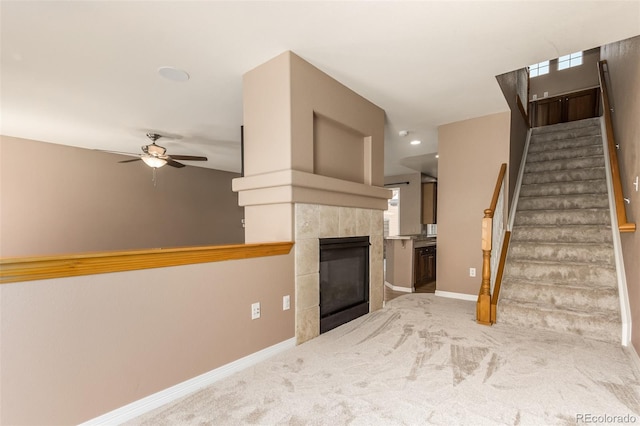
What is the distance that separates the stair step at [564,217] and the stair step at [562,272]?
0.74 metres

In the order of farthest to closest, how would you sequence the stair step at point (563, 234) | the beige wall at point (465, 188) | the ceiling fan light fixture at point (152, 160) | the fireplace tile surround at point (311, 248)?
the ceiling fan light fixture at point (152, 160) → the beige wall at point (465, 188) → the stair step at point (563, 234) → the fireplace tile surround at point (311, 248)

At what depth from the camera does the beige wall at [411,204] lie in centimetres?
740

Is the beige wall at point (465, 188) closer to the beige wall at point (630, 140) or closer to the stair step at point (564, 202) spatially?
the stair step at point (564, 202)

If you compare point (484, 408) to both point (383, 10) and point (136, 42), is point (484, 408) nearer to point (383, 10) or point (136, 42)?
point (383, 10)

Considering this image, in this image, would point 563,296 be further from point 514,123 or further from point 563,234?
point 514,123

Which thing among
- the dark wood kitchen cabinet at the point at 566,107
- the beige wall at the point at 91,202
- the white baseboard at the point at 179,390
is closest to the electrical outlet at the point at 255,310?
the white baseboard at the point at 179,390

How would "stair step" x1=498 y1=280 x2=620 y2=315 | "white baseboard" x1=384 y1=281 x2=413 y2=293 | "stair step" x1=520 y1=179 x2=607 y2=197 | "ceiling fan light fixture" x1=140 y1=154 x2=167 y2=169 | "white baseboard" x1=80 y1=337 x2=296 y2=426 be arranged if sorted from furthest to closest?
"white baseboard" x1=384 y1=281 x2=413 y2=293 < "ceiling fan light fixture" x1=140 y1=154 x2=167 y2=169 < "stair step" x1=520 y1=179 x2=607 y2=197 < "stair step" x1=498 y1=280 x2=620 y2=315 < "white baseboard" x1=80 y1=337 x2=296 y2=426

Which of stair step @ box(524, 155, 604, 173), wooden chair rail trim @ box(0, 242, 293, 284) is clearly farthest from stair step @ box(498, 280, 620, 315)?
wooden chair rail trim @ box(0, 242, 293, 284)

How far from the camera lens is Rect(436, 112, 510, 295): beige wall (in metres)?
4.01

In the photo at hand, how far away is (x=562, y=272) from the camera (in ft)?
10.2

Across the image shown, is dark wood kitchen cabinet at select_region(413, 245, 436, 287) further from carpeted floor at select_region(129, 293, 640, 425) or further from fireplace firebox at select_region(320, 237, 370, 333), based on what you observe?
carpeted floor at select_region(129, 293, 640, 425)

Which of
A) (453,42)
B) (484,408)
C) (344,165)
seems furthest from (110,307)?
(453,42)

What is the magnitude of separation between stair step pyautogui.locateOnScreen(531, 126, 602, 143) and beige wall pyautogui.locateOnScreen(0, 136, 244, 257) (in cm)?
707

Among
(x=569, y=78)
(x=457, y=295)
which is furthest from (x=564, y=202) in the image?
(x=569, y=78)
